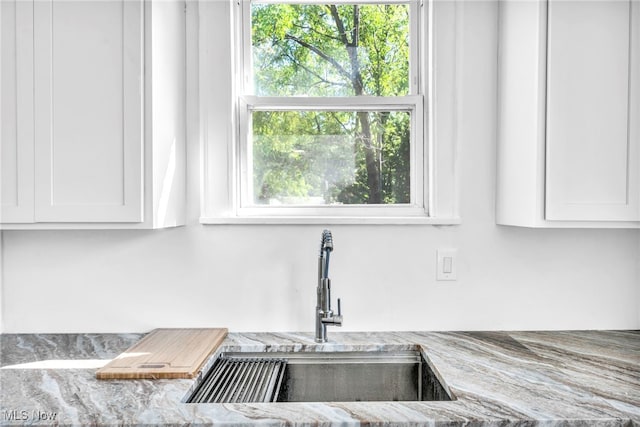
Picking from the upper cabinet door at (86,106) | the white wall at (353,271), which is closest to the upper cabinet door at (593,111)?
the white wall at (353,271)

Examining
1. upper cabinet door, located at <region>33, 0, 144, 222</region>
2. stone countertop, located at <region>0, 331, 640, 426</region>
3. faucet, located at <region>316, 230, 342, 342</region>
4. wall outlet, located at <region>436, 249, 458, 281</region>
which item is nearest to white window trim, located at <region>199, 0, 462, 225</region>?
wall outlet, located at <region>436, 249, 458, 281</region>

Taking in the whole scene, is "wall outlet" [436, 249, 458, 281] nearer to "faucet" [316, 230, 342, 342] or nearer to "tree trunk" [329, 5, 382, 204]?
"tree trunk" [329, 5, 382, 204]

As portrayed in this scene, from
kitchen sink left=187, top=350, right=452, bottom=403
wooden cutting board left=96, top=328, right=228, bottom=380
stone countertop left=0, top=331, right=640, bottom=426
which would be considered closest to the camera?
stone countertop left=0, top=331, right=640, bottom=426

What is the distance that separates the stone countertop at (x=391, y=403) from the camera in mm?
985

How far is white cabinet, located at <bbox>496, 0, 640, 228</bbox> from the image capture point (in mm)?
1408

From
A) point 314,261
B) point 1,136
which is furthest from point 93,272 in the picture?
point 314,261

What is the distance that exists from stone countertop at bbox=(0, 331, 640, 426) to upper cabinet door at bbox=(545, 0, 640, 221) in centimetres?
45

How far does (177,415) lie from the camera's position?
997 millimetres

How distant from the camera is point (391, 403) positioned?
3.49 feet

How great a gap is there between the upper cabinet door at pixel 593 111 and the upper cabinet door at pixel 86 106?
129 cm

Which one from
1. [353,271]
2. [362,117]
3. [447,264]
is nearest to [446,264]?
[447,264]

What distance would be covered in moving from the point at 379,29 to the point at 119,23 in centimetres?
94

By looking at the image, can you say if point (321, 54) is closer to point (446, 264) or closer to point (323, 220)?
point (323, 220)

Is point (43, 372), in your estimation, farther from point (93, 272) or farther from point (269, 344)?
point (269, 344)
